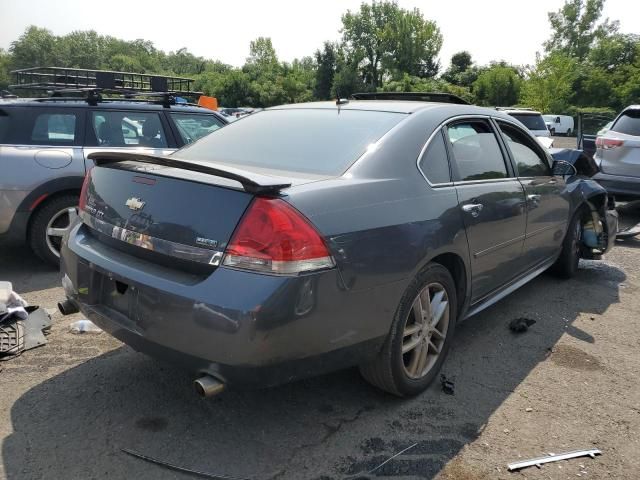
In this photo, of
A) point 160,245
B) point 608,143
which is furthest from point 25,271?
point 608,143

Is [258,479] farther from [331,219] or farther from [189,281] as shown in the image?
[331,219]

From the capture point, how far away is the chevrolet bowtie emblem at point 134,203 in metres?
2.53

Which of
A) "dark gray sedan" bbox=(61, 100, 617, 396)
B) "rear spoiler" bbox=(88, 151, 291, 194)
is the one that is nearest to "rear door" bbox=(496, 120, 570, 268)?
"dark gray sedan" bbox=(61, 100, 617, 396)

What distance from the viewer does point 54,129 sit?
16.6ft

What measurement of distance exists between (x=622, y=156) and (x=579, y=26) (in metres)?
74.1

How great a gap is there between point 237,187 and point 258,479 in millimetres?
1270

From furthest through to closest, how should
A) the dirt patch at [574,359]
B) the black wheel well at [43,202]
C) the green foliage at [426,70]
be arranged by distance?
the green foliage at [426,70] → the black wheel well at [43,202] → the dirt patch at [574,359]

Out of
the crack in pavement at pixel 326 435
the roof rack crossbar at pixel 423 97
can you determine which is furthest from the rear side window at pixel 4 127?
the crack in pavement at pixel 326 435

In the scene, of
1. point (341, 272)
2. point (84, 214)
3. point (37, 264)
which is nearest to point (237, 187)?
point (341, 272)

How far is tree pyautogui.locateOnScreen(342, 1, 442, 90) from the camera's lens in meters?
72.9

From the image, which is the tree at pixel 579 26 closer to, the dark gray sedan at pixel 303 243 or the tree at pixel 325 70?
the tree at pixel 325 70

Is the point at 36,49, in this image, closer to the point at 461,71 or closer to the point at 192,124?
the point at 461,71

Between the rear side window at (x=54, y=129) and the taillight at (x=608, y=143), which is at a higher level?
the taillight at (x=608, y=143)

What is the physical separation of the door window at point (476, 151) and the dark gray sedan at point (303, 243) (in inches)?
0.6
